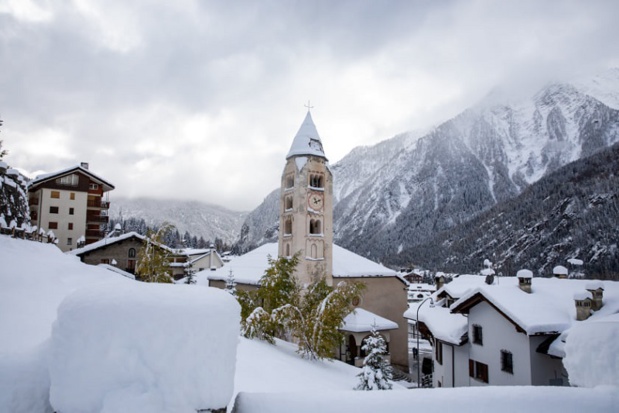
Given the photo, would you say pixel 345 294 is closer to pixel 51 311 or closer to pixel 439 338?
pixel 439 338

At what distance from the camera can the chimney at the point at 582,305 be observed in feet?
48.6

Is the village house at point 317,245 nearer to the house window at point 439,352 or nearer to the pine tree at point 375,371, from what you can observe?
the house window at point 439,352

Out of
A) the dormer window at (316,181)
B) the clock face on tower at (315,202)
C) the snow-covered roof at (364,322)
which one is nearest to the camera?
the snow-covered roof at (364,322)

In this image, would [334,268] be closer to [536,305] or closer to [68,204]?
[536,305]

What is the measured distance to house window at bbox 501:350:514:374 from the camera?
15.9m

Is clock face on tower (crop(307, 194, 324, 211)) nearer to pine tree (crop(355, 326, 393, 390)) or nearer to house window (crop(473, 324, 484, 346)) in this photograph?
house window (crop(473, 324, 484, 346))

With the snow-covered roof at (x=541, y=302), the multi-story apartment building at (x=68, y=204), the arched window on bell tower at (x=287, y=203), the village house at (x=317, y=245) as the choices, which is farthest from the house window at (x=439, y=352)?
the multi-story apartment building at (x=68, y=204)

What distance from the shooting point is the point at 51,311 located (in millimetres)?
10789

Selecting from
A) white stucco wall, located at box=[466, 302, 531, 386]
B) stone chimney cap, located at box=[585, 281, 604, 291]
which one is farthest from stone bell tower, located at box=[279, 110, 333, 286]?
stone chimney cap, located at box=[585, 281, 604, 291]

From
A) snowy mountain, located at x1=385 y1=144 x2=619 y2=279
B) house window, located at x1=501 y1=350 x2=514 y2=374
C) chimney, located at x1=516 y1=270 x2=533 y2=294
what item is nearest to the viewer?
house window, located at x1=501 y1=350 x2=514 y2=374

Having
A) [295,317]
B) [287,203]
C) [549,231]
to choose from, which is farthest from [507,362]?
[549,231]

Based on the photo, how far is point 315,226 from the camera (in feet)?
112

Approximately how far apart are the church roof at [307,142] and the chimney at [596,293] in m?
22.6

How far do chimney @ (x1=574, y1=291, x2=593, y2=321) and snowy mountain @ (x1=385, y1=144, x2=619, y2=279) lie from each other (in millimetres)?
67421
